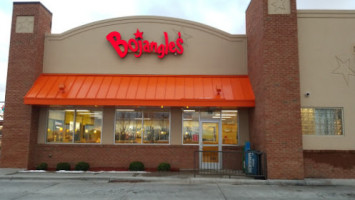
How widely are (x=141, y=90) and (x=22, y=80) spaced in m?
6.21

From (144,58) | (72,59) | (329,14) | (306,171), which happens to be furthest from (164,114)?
(329,14)

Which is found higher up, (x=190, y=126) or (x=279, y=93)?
(x=279, y=93)

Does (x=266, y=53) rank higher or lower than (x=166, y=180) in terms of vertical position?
higher

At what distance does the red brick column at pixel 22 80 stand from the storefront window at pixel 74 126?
86cm

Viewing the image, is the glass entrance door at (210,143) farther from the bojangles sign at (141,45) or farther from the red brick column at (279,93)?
the bojangles sign at (141,45)

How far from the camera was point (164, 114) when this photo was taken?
15438mm

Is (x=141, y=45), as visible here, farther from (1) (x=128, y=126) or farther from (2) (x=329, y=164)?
(2) (x=329, y=164)

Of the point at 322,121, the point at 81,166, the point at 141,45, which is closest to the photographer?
the point at 322,121

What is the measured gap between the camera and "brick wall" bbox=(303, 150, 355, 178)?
12570mm

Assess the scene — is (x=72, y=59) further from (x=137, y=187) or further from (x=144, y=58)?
(x=137, y=187)

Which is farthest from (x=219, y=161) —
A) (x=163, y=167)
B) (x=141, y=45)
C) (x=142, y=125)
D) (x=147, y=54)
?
(x=141, y=45)

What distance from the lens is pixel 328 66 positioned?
44.2 feet

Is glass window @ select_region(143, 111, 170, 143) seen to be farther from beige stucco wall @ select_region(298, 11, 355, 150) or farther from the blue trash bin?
beige stucco wall @ select_region(298, 11, 355, 150)

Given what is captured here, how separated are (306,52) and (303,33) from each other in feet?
2.98
